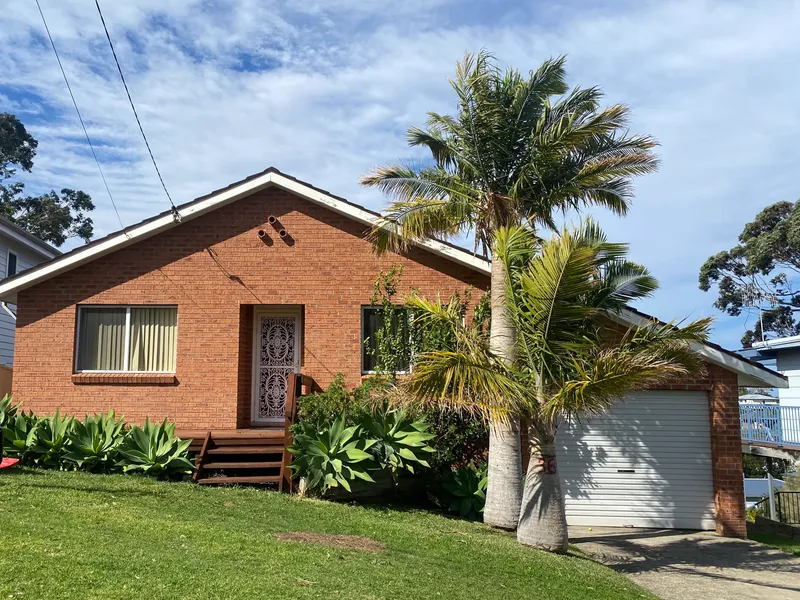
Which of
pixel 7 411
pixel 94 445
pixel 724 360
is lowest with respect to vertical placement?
pixel 94 445

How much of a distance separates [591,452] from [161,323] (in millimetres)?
8206

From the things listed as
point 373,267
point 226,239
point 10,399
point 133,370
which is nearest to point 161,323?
point 133,370

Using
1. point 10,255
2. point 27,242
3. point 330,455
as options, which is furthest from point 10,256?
point 330,455

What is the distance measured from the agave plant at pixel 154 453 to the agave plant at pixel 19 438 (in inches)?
54.6

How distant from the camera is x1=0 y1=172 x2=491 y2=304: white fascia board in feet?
41.0

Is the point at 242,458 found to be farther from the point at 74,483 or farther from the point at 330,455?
the point at 74,483

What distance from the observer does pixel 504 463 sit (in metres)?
10.1

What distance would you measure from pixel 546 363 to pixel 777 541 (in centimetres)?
787

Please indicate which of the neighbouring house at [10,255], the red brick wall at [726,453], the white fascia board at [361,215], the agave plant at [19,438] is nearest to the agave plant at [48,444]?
the agave plant at [19,438]

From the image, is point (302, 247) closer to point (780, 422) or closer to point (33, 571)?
point (33, 571)

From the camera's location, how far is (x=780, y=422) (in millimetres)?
17203

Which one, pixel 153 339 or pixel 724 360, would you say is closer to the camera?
pixel 724 360

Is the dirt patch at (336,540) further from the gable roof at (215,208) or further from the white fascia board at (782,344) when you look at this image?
the white fascia board at (782,344)

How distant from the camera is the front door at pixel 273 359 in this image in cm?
1312
